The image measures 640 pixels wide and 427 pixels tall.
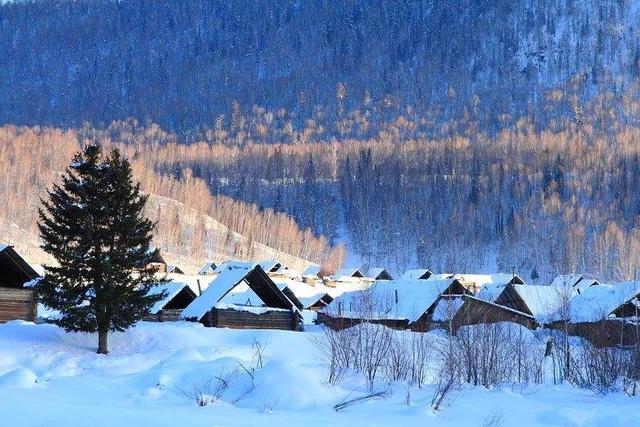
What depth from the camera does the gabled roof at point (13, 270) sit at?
101 ft

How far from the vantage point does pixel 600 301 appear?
1871 inches

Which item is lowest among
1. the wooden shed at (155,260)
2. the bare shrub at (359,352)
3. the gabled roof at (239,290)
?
the bare shrub at (359,352)

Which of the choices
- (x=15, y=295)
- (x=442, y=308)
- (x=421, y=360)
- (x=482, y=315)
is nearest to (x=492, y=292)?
(x=482, y=315)

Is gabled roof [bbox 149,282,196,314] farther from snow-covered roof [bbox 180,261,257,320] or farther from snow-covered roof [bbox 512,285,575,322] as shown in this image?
snow-covered roof [bbox 512,285,575,322]

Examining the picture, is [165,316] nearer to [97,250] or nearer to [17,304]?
[17,304]

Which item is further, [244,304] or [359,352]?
[244,304]


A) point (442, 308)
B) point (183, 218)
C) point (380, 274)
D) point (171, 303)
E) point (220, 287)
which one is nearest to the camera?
point (220, 287)

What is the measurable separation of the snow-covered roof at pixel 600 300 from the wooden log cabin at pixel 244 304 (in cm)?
1688

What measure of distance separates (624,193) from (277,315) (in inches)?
5963

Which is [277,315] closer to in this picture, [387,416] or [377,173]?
[387,416]

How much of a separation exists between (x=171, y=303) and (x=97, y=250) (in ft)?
59.6

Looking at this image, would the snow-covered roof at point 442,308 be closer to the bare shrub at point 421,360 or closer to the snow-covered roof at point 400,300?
the snow-covered roof at point 400,300

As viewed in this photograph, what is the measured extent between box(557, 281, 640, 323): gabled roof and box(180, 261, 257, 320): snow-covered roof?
1903cm

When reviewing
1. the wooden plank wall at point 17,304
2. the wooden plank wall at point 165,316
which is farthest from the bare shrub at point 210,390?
the wooden plank wall at point 165,316
